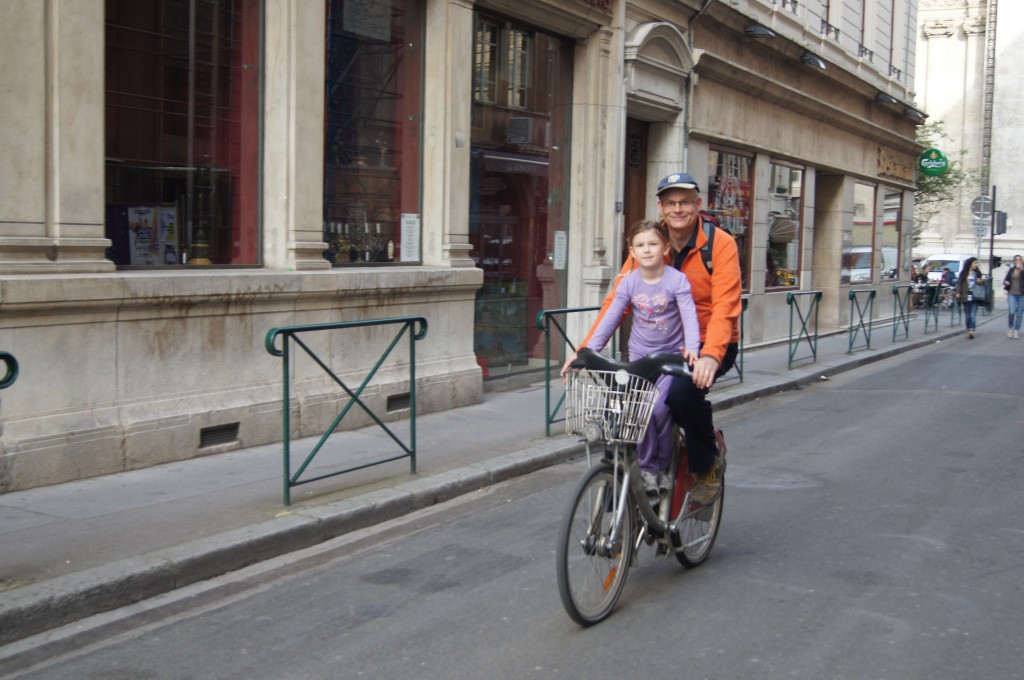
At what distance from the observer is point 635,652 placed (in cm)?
461

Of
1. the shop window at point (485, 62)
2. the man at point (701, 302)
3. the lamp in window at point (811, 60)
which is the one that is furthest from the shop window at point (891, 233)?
the man at point (701, 302)

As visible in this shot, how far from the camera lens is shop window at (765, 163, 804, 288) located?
20906 millimetres

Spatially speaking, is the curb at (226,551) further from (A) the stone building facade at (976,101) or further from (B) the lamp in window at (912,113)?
(A) the stone building facade at (976,101)

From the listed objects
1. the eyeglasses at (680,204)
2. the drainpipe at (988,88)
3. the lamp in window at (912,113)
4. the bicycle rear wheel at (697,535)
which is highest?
the drainpipe at (988,88)

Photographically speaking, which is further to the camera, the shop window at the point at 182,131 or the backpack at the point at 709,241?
the shop window at the point at 182,131

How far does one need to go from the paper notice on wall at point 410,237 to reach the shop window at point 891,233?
65.1ft

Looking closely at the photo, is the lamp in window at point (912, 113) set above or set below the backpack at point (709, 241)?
above

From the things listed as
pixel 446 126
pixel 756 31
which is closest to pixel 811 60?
pixel 756 31

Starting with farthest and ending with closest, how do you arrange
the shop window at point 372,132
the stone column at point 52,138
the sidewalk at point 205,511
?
the shop window at point 372,132 → the stone column at point 52,138 → the sidewalk at point 205,511

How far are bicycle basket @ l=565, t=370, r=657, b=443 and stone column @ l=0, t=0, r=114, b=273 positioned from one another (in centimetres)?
437

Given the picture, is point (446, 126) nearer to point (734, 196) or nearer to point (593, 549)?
point (593, 549)

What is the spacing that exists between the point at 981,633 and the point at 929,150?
94.0 ft

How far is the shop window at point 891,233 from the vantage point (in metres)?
28.3

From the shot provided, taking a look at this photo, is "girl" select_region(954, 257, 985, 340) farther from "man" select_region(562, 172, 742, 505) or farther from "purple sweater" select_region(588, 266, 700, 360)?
"purple sweater" select_region(588, 266, 700, 360)
